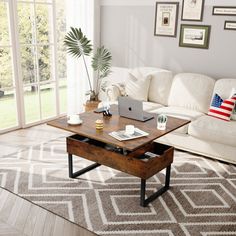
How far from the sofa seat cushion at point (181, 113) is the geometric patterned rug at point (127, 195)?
0.33 meters

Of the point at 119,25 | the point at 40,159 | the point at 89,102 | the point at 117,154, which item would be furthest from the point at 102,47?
the point at 117,154

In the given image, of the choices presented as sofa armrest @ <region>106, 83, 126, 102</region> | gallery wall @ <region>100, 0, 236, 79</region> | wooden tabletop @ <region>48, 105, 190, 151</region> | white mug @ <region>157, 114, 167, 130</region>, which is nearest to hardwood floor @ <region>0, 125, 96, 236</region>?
wooden tabletop @ <region>48, 105, 190, 151</region>

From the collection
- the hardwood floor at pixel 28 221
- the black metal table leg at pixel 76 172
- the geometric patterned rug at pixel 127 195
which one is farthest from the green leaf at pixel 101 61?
the hardwood floor at pixel 28 221

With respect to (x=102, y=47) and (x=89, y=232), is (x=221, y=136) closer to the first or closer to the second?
(x=89, y=232)

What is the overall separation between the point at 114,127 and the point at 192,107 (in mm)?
1554

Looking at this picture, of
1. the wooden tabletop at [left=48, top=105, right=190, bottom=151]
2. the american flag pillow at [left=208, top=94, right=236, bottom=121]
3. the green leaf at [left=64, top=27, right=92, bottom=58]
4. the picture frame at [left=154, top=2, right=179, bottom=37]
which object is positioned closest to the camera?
the wooden tabletop at [left=48, top=105, right=190, bottom=151]

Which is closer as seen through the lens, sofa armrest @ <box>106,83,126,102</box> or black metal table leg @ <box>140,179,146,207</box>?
black metal table leg @ <box>140,179,146,207</box>

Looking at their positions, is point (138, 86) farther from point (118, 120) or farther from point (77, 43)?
point (118, 120)

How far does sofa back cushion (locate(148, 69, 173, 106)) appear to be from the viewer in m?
4.34

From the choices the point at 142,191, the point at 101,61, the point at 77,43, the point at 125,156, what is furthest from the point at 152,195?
the point at 77,43

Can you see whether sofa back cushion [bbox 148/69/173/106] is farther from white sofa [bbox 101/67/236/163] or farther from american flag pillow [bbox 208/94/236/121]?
american flag pillow [bbox 208/94/236/121]

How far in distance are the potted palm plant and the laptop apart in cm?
172

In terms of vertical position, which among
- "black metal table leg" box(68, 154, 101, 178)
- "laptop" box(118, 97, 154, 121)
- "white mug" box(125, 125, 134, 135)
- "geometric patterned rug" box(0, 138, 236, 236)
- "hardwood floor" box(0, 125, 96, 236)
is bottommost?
"hardwood floor" box(0, 125, 96, 236)

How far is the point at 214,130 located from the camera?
11.2ft
